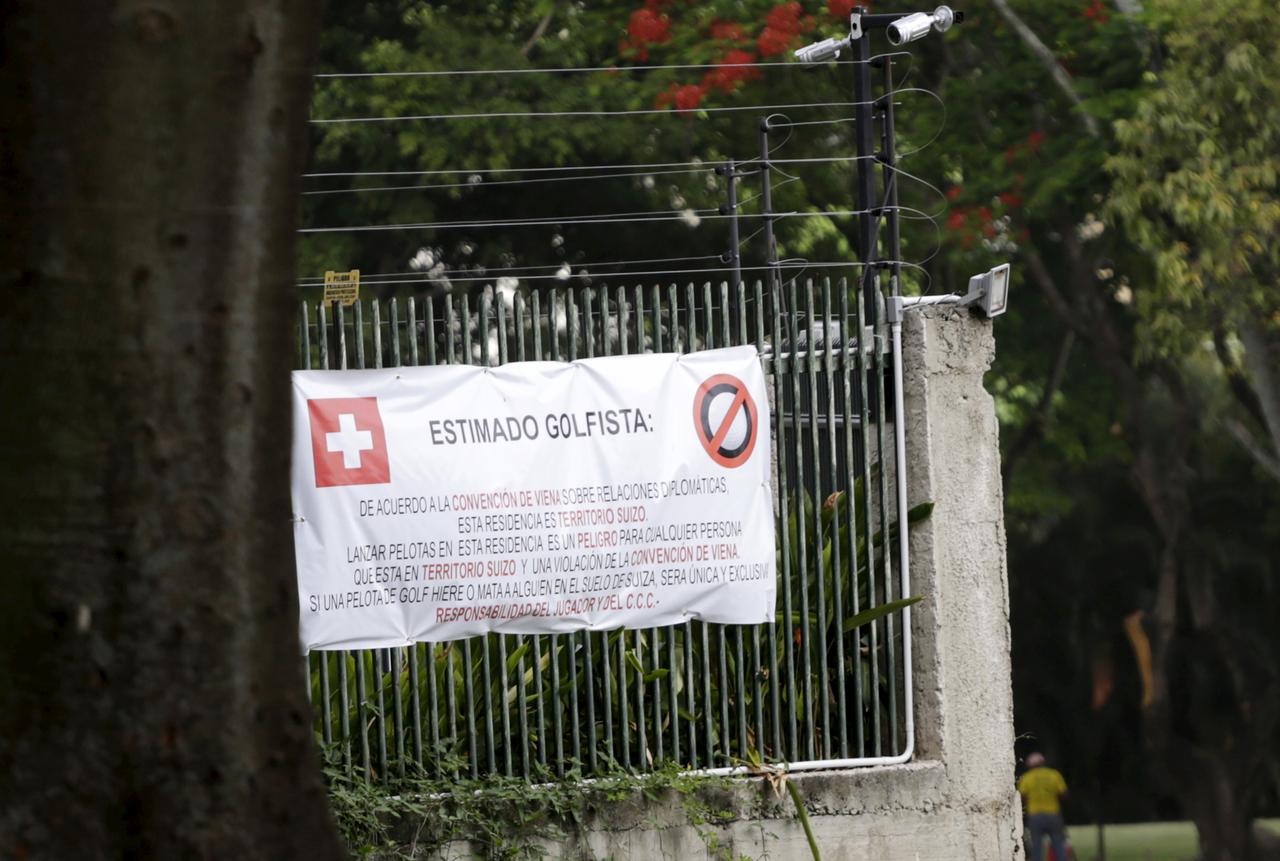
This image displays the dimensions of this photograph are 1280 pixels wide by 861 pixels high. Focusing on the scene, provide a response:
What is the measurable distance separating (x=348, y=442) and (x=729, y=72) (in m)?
11.8

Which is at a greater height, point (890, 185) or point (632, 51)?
point (632, 51)

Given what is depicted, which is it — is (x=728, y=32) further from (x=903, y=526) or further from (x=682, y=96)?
(x=903, y=526)

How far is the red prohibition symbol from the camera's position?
744 centimetres

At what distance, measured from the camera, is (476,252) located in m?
22.0

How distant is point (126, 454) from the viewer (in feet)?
10.7

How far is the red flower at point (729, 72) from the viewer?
17922 millimetres

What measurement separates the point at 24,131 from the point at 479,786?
417cm

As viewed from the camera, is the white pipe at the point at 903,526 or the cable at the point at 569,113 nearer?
the white pipe at the point at 903,526

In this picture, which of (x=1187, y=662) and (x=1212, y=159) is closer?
(x=1212, y=159)

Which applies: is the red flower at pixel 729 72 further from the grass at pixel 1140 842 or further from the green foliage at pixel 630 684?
the grass at pixel 1140 842

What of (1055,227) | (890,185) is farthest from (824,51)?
(1055,227)

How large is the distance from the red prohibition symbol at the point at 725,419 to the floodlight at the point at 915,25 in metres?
1.84

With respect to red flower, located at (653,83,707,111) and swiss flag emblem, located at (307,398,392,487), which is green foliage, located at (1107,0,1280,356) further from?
swiss flag emblem, located at (307,398,392,487)

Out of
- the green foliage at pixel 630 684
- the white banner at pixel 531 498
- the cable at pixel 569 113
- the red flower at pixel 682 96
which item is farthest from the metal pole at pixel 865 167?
the cable at pixel 569 113
